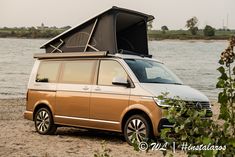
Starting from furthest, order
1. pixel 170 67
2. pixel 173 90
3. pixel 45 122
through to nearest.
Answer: pixel 170 67 → pixel 45 122 → pixel 173 90

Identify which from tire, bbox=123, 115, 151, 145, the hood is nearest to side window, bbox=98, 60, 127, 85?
the hood

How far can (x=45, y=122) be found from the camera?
36.5 feet

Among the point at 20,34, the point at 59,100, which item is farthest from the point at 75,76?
the point at 20,34

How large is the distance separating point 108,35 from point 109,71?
101cm

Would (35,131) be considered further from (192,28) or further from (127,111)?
(192,28)

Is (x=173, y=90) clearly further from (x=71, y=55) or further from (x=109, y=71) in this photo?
(x=71, y=55)

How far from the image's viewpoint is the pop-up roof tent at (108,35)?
1077 centimetres

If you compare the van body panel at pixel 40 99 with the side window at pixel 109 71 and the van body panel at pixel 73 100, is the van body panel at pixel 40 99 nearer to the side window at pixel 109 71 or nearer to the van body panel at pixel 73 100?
the van body panel at pixel 73 100

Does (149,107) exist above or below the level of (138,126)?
above

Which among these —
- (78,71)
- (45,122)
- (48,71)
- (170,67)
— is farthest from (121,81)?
(170,67)

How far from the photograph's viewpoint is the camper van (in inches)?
372

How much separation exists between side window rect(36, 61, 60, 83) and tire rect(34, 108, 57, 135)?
0.70 m

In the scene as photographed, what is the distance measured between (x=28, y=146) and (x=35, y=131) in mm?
2334

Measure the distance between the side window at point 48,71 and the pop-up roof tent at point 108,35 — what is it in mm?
506
